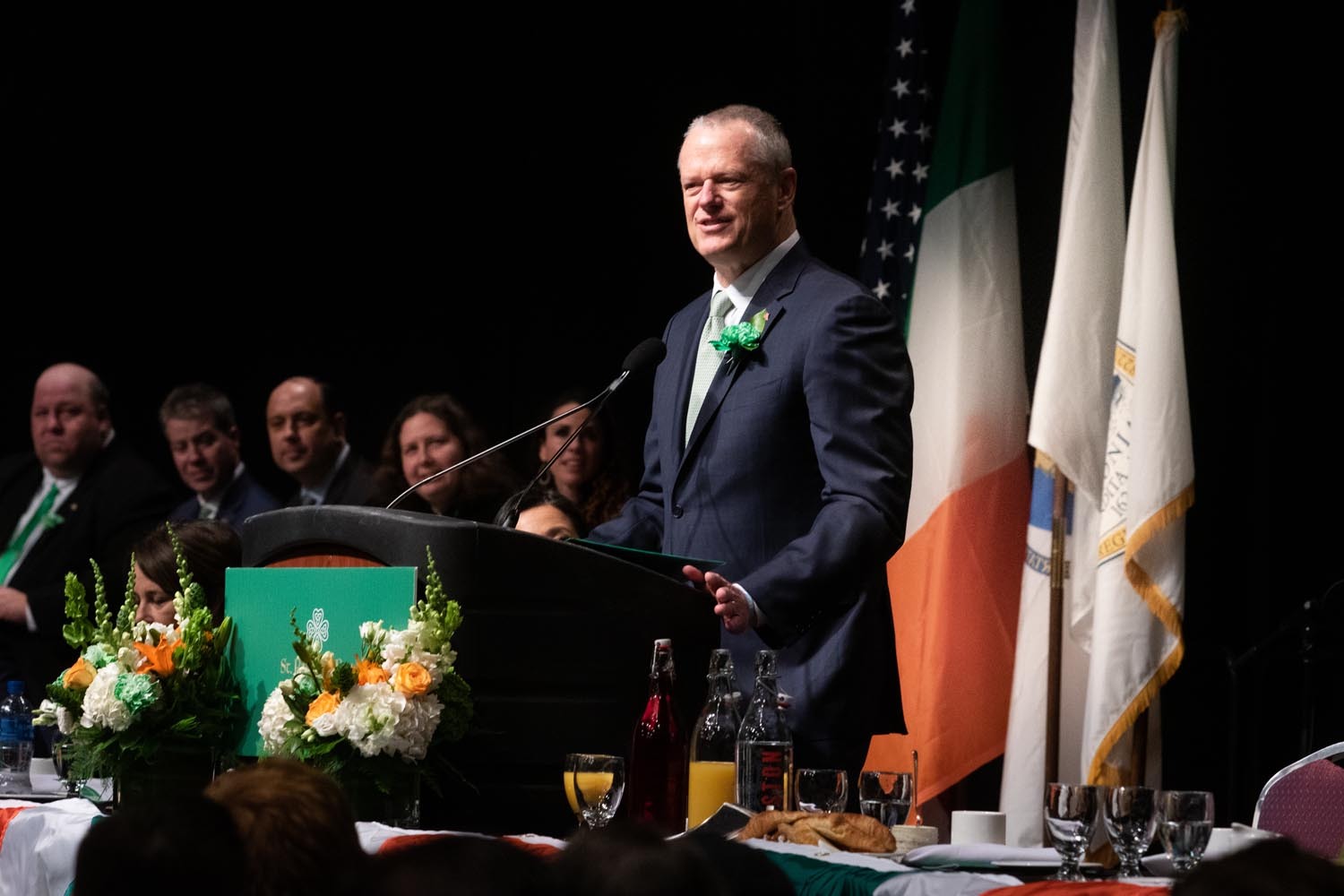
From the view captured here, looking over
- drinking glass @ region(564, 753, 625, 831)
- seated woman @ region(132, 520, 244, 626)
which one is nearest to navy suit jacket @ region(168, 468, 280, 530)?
seated woman @ region(132, 520, 244, 626)

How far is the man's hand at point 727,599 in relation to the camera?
2182 millimetres

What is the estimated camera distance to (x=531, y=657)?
223 centimetres

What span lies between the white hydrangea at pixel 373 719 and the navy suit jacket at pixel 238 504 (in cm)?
318

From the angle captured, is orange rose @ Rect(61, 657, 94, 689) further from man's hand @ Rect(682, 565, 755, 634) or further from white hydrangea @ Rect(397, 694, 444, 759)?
man's hand @ Rect(682, 565, 755, 634)

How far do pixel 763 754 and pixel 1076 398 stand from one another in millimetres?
2670

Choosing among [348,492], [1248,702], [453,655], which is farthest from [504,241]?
[453,655]

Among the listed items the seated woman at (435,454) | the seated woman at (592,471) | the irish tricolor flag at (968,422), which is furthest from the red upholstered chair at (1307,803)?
the seated woman at (435,454)

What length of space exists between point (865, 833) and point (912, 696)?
2899mm

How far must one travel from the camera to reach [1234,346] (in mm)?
4477

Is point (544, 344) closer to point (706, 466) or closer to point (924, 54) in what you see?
point (924, 54)

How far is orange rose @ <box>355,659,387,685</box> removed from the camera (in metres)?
2.13

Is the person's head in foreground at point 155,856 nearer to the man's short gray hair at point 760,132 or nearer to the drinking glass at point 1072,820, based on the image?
the drinking glass at point 1072,820

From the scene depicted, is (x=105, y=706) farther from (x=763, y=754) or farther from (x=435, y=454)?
(x=435, y=454)

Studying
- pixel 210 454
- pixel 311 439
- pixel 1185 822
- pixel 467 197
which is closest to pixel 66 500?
pixel 210 454
